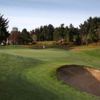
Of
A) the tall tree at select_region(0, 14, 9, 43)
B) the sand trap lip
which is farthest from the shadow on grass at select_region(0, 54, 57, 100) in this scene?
the tall tree at select_region(0, 14, 9, 43)

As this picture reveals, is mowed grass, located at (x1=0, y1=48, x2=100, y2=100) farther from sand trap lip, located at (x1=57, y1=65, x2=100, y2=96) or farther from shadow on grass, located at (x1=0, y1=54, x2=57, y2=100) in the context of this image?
sand trap lip, located at (x1=57, y1=65, x2=100, y2=96)

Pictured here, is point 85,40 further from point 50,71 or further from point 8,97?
point 8,97

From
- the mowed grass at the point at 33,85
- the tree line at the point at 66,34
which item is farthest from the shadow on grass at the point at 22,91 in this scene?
the tree line at the point at 66,34

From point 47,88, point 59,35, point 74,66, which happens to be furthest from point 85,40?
point 47,88

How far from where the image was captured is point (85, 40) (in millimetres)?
87062

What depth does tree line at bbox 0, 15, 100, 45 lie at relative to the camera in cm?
8567

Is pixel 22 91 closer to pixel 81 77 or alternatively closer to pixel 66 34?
pixel 81 77

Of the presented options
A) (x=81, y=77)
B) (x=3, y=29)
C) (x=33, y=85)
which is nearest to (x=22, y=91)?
(x=33, y=85)

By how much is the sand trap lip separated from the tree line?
56.5m

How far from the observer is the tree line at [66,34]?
85669 millimetres

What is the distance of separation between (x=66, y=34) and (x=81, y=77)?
84.3 m

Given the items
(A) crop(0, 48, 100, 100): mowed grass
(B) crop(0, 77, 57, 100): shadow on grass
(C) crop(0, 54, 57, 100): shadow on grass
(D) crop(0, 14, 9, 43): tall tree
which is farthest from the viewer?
(D) crop(0, 14, 9, 43): tall tree

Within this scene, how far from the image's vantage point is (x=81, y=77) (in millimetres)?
21844

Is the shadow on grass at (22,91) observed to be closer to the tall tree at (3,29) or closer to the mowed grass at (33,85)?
the mowed grass at (33,85)
